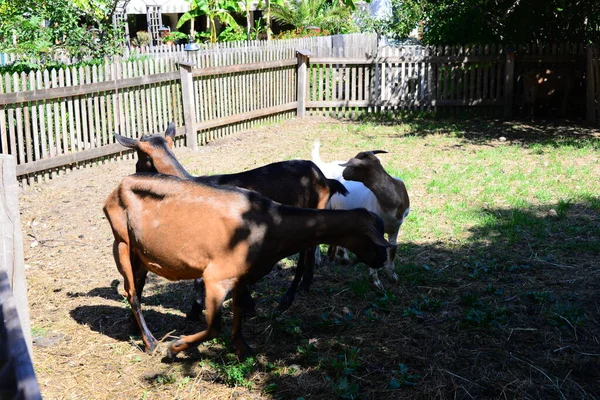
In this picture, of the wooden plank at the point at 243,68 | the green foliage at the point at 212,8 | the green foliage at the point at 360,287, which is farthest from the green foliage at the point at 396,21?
the green foliage at the point at 360,287

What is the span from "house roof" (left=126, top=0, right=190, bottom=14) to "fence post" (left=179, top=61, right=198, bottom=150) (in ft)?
74.1

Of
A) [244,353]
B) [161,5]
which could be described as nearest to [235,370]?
[244,353]

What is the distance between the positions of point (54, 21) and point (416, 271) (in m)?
12.1

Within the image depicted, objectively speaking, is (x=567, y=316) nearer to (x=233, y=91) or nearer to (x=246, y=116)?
(x=233, y=91)

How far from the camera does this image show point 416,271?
6973 millimetres

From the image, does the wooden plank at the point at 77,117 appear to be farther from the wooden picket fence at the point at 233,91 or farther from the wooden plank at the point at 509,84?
the wooden plank at the point at 509,84

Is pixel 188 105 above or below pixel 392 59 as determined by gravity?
below

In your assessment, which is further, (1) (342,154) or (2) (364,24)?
(2) (364,24)

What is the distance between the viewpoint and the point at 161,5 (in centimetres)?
3447

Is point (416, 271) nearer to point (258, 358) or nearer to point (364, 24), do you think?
point (258, 358)

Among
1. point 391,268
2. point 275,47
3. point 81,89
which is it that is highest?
point 275,47

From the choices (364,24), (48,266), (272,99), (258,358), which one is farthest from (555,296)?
(364,24)

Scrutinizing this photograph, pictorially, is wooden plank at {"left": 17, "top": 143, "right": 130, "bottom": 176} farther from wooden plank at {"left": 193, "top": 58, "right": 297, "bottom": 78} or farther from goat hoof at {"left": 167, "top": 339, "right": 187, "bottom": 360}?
goat hoof at {"left": 167, "top": 339, "right": 187, "bottom": 360}

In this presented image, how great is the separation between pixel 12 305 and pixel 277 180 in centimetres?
395
